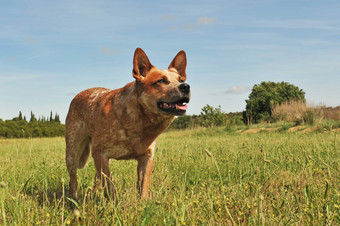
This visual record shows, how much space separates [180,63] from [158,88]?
0.80m

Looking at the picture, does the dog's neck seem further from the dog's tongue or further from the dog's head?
the dog's tongue

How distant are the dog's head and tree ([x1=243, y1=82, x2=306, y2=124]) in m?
30.3

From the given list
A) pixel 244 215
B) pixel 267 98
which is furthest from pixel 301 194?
pixel 267 98

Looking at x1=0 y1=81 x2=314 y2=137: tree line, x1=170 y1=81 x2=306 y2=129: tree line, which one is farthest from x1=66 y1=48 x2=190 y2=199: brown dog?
x1=170 y1=81 x2=306 y2=129: tree line

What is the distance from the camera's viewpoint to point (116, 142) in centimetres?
394

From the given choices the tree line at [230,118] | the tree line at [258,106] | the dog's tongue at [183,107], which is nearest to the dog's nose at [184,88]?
the dog's tongue at [183,107]

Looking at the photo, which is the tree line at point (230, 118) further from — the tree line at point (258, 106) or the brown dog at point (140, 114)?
the brown dog at point (140, 114)

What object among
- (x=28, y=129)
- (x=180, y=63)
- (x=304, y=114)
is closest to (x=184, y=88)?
(x=180, y=63)

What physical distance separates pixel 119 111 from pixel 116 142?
399 mm

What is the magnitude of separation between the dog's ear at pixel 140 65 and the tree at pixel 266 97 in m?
30.3

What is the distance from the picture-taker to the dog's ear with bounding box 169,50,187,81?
173 inches

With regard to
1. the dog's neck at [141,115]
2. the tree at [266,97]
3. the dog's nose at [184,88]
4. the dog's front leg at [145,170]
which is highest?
the tree at [266,97]

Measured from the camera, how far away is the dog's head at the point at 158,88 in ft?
12.1

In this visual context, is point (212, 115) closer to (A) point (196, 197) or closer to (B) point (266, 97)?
(B) point (266, 97)
